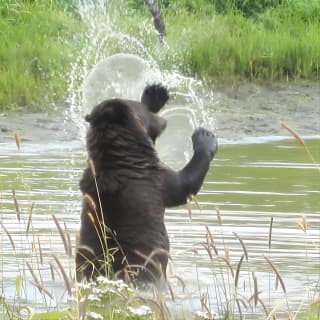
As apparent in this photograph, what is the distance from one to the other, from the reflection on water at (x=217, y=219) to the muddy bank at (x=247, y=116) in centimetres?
45

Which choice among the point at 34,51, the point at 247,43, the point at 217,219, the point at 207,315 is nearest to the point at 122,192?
the point at 217,219

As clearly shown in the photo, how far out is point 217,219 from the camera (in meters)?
7.07

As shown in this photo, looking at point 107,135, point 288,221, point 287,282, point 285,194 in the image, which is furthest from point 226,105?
point 107,135

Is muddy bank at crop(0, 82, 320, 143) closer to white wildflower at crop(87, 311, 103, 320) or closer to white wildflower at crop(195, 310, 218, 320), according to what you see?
white wildflower at crop(195, 310, 218, 320)

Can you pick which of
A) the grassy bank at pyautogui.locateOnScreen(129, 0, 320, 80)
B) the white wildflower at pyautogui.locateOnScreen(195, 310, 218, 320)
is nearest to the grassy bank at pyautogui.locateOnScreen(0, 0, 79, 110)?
the grassy bank at pyautogui.locateOnScreen(129, 0, 320, 80)

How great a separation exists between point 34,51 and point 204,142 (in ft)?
27.8

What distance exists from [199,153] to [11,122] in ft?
23.2

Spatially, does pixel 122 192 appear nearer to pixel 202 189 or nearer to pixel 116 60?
pixel 116 60

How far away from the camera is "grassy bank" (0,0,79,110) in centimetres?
1431

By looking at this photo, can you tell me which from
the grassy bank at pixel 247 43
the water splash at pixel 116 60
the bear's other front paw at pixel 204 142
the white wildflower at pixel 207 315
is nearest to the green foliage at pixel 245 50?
the grassy bank at pixel 247 43

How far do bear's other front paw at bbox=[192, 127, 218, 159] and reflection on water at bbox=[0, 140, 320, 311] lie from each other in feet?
1.38

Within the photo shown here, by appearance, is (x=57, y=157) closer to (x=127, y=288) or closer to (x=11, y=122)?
(x=11, y=122)

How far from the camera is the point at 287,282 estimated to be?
7418 mm

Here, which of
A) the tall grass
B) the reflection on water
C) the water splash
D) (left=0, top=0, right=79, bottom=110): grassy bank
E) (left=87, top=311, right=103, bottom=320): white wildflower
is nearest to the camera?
(left=87, top=311, right=103, bottom=320): white wildflower
